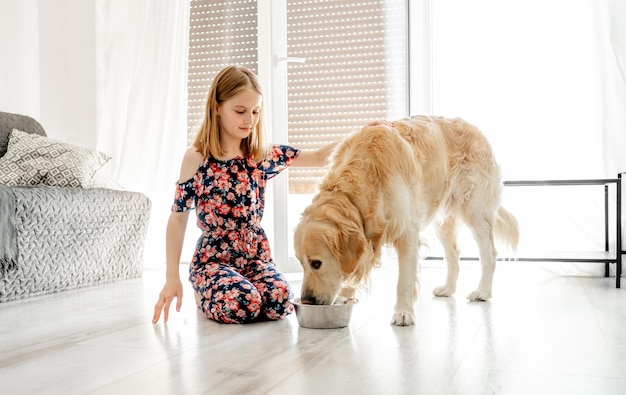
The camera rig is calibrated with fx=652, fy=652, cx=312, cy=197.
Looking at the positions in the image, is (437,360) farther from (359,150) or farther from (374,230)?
(359,150)

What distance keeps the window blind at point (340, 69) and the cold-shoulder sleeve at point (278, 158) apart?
4.48ft

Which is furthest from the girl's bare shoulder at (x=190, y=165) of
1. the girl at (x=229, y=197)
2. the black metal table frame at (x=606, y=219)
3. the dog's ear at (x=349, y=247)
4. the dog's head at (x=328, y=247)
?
the black metal table frame at (x=606, y=219)

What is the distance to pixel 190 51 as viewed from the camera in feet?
15.4

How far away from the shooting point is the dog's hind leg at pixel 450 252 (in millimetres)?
2977

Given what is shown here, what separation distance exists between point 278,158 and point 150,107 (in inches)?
87.5

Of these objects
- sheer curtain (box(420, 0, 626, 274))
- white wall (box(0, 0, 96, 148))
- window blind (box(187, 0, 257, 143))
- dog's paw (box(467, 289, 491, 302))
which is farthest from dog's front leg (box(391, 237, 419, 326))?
white wall (box(0, 0, 96, 148))

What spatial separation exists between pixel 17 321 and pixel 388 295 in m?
1.60

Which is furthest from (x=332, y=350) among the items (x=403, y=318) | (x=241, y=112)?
(x=241, y=112)

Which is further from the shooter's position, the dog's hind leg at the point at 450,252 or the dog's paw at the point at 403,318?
the dog's hind leg at the point at 450,252

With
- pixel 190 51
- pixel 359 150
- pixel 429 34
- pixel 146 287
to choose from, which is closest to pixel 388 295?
pixel 359 150

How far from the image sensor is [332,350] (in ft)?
6.22

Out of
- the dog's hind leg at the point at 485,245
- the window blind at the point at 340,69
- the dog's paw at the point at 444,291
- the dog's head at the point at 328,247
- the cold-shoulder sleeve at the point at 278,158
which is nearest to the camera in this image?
the dog's head at the point at 328,247

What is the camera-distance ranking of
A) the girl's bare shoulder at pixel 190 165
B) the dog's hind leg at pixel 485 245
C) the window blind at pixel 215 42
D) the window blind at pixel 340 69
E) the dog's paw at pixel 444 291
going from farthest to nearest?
1. the window blind at pixel 215 42
2. the window blind at pixel 340 69
3. the dog's paw at pixel 444 291
4. the dog's hind leg at pixel 485 245
5. the girl's bare shoulder at pixel 190 165

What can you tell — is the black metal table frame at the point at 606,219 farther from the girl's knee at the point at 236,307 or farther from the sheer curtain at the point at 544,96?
the girl's knee at the point at 236,307
